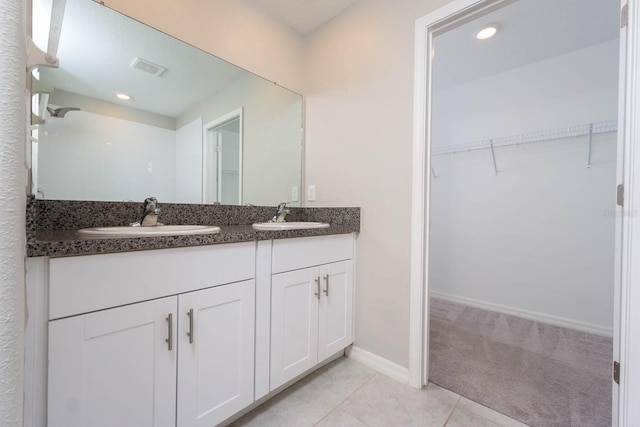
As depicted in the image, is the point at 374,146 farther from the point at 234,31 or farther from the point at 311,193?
the point at 234,31

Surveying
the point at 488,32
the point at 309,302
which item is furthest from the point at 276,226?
the point at 488,32

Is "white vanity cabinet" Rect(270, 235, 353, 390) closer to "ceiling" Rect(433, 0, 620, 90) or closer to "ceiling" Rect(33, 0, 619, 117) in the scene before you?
"ceiling" Rect(33, 0, 619, 117)

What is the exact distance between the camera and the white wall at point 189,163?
138 centimetres

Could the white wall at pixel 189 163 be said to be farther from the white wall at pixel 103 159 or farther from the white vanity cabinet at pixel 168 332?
the white vanity cabinet at pixel 168 332

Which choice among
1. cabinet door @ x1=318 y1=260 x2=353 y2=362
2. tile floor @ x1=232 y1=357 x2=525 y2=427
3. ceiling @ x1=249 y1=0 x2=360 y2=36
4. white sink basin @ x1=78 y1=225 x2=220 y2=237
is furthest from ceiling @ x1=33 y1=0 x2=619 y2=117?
tile floor @ x1=232 y1=357 x2=525 y2=427

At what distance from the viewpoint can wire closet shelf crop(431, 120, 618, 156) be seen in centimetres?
199

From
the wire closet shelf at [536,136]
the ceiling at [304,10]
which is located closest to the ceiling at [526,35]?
the wire closet shelf at [536,136]

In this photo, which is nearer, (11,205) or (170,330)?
(11,205)

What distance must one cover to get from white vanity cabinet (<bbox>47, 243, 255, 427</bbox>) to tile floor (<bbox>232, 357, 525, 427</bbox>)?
22 cm

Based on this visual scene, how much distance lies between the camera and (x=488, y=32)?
1.89 metres

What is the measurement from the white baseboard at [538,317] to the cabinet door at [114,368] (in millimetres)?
2675

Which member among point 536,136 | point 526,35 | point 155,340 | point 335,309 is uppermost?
point 526,35

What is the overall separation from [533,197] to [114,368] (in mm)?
2974

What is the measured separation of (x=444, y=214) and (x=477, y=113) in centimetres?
106
